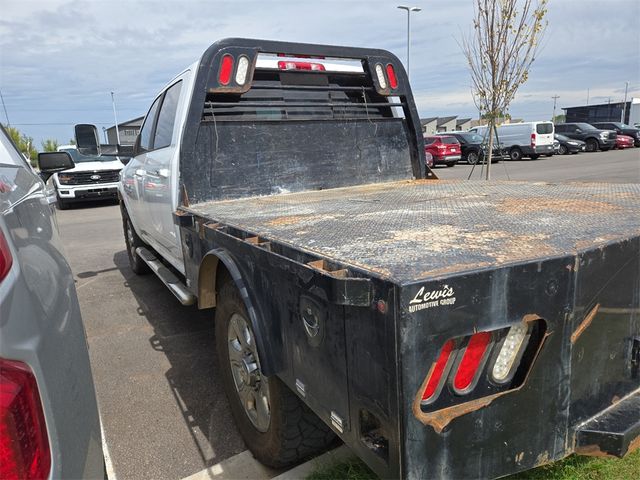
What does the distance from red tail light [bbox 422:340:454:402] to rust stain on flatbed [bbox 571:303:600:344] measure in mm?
454

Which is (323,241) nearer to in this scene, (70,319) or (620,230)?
(70,319)

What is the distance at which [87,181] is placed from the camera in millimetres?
14609

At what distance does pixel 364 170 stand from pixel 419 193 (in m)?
1.00

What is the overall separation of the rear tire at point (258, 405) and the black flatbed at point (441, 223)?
0.50 metres

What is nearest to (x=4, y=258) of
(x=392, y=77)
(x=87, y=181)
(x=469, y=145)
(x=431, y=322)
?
(x=431, y=322)

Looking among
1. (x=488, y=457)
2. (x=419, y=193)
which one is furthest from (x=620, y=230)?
(x=419, y=193)

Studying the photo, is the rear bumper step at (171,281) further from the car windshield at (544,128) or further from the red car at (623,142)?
the red car at (623,142)

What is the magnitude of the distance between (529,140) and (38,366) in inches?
1106

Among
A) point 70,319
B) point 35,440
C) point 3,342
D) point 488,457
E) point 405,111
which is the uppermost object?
point 405,111

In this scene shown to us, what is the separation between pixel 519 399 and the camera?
1.51 meters

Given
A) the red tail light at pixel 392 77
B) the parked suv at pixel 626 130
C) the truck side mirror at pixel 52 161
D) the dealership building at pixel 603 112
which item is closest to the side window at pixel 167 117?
the truck side mirror at pixel 52 161

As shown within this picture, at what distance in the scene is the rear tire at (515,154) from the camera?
26.8 m

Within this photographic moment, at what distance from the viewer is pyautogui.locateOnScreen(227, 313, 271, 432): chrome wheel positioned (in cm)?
240

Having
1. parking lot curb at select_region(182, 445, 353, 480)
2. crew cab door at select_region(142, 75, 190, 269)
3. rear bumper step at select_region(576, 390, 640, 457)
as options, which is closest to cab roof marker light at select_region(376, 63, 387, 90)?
crew cab door at select_region(142, 75, 190, 269)
